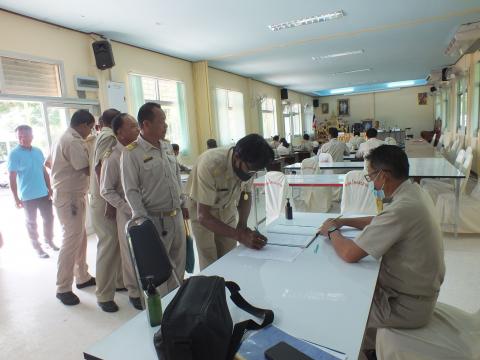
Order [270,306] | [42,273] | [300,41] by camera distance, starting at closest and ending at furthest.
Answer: [270,306]
[42,273]
[300,41]

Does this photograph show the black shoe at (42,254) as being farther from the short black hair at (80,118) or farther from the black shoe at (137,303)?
the short black hair at (80,118)

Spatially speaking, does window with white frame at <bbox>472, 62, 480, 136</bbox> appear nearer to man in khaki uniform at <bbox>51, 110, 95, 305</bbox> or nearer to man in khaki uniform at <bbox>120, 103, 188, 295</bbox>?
man in khaki uniform at <bbox>120, 103, 188, 295</bbox>

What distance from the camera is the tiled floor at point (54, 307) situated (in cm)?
242

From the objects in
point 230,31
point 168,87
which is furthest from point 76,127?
point 168,87

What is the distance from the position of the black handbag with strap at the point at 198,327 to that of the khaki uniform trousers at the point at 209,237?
112 centimetres

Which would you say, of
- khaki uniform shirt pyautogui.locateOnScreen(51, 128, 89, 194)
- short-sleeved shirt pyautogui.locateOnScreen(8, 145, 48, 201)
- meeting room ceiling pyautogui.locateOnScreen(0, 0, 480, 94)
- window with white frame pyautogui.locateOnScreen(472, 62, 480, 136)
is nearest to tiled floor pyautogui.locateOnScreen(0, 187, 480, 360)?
short-sleeved shirt pyautogui.locateOnScreen(8, 145, 48, 201)

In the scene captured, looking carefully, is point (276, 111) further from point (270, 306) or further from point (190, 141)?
point (270, 306)

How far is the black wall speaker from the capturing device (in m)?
5.16

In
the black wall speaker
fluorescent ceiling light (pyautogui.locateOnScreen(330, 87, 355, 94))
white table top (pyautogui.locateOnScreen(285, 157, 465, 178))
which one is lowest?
white table top (pyautogui.locateOnScreen(285, 157, 465, 178))

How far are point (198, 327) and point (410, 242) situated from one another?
1.13 meters

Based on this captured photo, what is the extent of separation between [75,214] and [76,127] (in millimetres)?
760

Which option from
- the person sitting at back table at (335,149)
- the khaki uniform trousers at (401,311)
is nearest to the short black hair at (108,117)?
the khaki uniform trousers at (401,311)

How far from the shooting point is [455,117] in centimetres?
1089

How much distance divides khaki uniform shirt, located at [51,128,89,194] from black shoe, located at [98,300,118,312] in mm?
992
